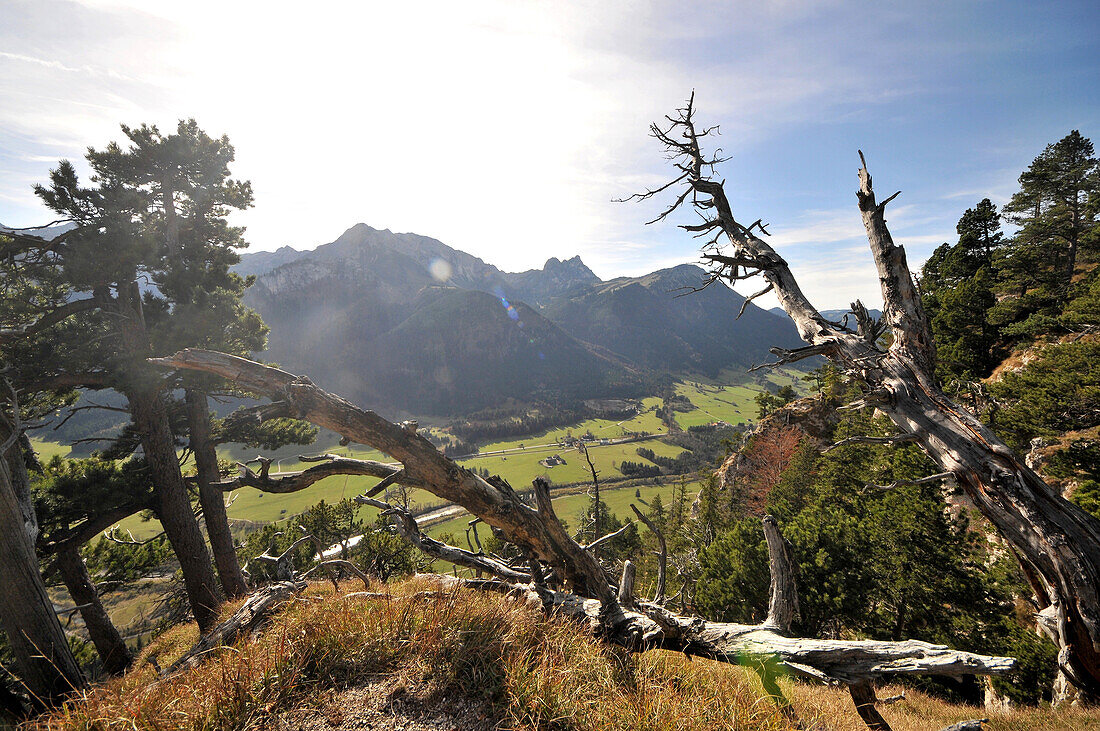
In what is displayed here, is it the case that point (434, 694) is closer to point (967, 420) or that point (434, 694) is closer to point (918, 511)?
point (967, 420)

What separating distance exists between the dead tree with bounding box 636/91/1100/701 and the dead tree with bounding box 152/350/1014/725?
186cm

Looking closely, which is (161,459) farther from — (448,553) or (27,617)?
(448,553)

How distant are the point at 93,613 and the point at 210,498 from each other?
4.04 meters

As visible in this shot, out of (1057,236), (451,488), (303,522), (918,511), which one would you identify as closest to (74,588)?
(303,522)

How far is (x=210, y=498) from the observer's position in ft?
43.3

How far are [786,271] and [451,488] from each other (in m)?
7.62

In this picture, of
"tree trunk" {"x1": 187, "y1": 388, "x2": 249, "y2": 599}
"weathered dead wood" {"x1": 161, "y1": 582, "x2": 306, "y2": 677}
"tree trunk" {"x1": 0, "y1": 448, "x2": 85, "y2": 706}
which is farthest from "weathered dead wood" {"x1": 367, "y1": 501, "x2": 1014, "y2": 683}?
"tree trunk" {"x1": 187, "y1": 388, "x2": 249, "y2": 599}

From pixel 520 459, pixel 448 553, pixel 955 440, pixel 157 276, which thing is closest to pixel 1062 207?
pixel 955 440

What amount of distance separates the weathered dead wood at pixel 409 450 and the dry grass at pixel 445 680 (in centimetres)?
104

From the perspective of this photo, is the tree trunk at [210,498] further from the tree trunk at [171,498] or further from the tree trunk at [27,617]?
the tree trunk at [27,617]

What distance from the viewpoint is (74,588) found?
1194 centimetres

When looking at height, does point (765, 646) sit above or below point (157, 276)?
below

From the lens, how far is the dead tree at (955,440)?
14.3 feet

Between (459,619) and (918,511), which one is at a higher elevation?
(459,619)
